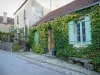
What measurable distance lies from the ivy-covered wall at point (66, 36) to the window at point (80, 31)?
345 mm

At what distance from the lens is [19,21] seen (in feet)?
80.9

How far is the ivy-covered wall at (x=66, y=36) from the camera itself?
7.88 m

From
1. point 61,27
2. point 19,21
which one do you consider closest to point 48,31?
point 61,27

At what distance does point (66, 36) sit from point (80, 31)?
4.66 ft

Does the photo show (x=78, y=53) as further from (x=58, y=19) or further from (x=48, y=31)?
(x=48, y=31)

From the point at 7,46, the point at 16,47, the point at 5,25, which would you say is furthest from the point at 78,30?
the point at 5,25

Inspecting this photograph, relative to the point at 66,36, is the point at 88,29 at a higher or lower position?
higher

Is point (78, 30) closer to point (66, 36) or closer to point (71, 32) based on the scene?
point (71, 32)

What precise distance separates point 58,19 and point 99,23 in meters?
4.31

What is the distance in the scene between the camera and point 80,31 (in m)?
9.39

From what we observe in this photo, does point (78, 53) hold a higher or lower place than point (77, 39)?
lower

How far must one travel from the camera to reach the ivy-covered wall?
25.9 ft

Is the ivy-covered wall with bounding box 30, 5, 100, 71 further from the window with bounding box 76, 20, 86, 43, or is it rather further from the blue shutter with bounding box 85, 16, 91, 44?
the window with bounding box 76, 20, 86, 43

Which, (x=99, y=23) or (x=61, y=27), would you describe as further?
(x=61, y=27)
